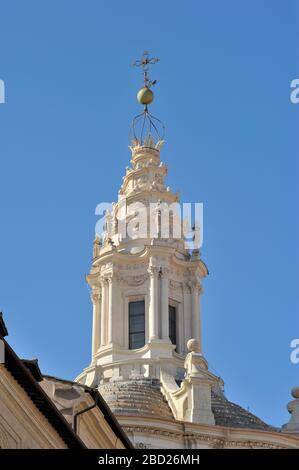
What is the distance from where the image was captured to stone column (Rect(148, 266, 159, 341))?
268 ft

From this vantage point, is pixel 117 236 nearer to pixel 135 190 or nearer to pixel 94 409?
pixel 135 190

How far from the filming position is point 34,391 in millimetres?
34469

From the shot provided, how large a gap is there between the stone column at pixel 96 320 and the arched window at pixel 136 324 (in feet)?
7.34

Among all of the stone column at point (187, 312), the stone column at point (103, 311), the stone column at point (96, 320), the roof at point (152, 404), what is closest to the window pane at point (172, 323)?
the stone column at point (187, 312)

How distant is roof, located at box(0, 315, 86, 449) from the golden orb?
56568mm

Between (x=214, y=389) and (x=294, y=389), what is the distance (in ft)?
16.2

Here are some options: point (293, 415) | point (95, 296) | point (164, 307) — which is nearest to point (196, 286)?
point (164, 307)

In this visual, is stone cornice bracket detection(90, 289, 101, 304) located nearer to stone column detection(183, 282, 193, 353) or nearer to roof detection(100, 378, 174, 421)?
stone column detection(183, 282, 193, 353)

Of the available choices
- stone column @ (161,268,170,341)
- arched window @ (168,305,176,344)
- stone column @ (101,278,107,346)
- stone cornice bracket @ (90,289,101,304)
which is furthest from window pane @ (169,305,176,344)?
stone cornice bracket @ (90,289,101,304)

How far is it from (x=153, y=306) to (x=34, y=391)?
47887 mm

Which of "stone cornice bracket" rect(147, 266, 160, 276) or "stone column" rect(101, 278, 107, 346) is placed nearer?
"stone column" rect(101, 278, 107, 346)

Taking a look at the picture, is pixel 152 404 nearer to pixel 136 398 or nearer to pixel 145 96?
pixel 136 398

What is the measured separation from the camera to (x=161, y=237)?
85000 mm

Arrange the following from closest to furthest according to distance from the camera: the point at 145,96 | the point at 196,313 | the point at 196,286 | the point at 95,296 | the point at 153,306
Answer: the point at 153,306 → the point at 196,313 → the point at 196,286 → the point at 95,296 → the point at 145,96
